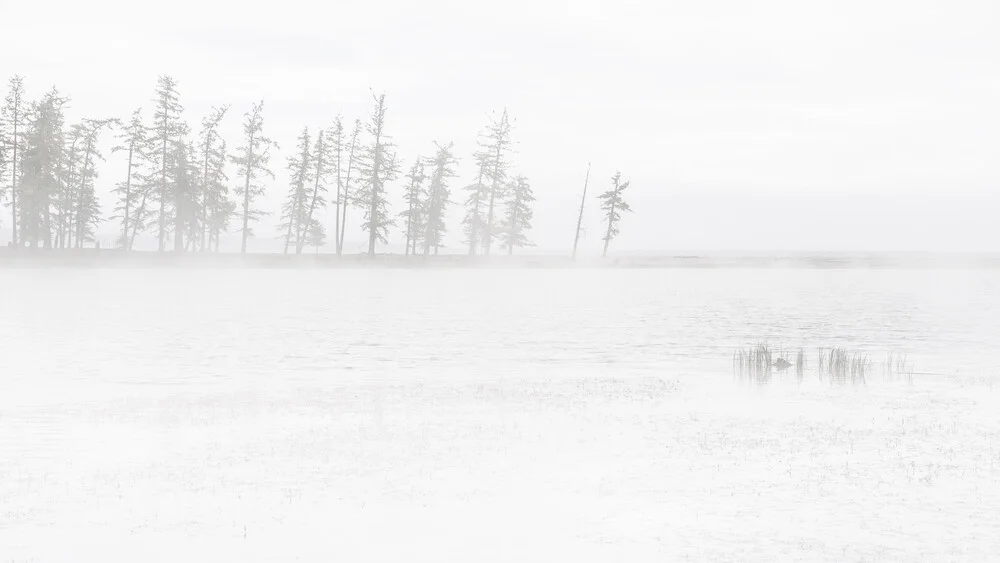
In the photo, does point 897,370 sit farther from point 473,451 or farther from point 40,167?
point 40,167

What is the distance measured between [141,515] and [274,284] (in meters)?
54.5

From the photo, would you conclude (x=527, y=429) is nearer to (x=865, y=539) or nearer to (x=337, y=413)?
(x=337, y=413)

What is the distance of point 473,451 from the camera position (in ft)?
45.0

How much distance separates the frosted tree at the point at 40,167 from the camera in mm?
80750

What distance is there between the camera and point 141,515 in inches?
404

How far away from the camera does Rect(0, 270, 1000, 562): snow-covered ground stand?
9.65m

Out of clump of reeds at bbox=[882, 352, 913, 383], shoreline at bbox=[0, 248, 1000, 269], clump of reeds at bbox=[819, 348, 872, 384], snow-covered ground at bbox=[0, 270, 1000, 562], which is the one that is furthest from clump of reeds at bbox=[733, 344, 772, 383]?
shoreline at bbox=[0, 248, 1000, 269]

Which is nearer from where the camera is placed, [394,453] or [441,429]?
[394,453]

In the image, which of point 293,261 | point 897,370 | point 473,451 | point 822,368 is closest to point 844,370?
point 822,368

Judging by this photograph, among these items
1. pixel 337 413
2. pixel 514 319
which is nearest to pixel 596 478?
pixel 337 413

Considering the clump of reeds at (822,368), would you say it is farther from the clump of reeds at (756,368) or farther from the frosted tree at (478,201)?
the frosted tree at (478,201)

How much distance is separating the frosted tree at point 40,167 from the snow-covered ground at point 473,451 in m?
54.2

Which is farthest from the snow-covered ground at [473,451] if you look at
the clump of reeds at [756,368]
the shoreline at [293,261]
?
the shoreline at [293,261]

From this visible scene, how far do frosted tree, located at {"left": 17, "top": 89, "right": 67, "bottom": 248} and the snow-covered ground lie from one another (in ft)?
178
